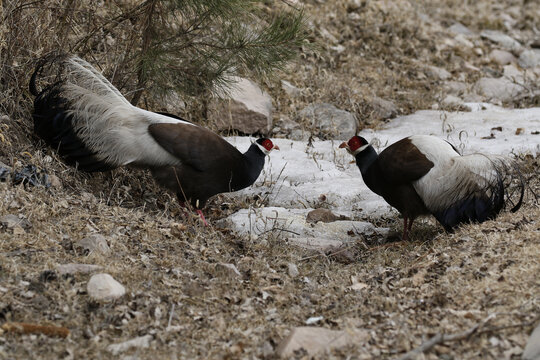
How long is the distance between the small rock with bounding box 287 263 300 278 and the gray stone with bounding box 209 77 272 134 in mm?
3014

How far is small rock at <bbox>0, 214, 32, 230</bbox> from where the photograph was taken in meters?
4.32

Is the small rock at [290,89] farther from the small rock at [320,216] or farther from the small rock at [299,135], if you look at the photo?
the small rock at [320,216]

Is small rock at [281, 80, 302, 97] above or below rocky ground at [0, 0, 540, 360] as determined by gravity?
above

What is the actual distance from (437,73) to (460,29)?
6.60ft

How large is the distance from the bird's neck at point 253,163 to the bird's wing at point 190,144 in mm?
249

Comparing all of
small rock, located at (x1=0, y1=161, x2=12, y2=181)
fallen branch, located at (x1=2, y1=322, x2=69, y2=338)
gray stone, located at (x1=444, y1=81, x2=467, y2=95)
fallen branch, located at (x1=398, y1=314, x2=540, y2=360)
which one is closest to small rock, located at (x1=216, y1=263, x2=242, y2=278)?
fallen branch, located at (x1=2, y1=322, x2=69, y2=338)

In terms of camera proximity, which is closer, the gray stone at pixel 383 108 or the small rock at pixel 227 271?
the small rock at pixel 227 271

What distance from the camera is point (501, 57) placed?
10.3 meters

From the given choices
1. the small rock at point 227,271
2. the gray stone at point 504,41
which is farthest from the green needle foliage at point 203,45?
the gray stone at point 504,41

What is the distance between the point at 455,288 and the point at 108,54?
3635mm

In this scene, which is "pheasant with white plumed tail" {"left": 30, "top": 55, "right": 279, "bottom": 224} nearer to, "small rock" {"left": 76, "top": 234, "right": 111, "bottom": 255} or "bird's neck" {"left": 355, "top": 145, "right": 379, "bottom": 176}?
"bird's neck" {"left": 355, "top": 145, "right": 379, "bottom": 176}

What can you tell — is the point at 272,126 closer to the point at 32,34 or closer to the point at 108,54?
the point at 108,54

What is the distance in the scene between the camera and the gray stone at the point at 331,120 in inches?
304

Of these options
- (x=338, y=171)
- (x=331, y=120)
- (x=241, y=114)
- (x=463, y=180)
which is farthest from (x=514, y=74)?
(x=463, y=180)
